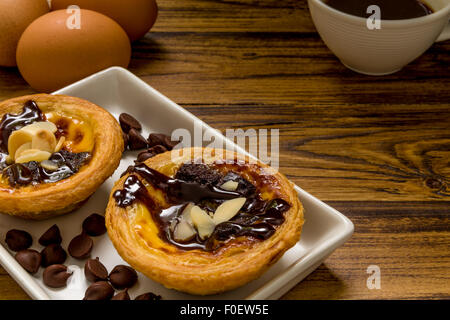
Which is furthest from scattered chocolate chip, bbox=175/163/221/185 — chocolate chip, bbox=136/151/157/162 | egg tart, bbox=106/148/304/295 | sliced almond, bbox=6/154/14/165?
sliced almond, bbox=6/154/14/165

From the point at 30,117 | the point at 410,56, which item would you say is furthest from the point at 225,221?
the point at 410,56

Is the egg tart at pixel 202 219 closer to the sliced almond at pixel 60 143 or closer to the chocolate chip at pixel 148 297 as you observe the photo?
the chocolate chip at pixel 148 297

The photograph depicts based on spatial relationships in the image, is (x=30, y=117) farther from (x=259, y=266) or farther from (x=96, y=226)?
(x=259, y=266)

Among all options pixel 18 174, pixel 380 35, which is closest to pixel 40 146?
pixel 18 174

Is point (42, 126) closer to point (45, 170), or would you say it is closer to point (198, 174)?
point (45, 170)

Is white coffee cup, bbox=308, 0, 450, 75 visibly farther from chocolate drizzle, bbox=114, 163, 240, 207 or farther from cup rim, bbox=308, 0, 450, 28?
chocolate drizzle, bbox=114, 163, 240, 207

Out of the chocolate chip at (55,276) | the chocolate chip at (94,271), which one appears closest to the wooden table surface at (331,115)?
the chocolate chip at (55,276)
